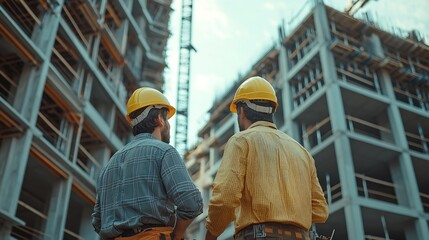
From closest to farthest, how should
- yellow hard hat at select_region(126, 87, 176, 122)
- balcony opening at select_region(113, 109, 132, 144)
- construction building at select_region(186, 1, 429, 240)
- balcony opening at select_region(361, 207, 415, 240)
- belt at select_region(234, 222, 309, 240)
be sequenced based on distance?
belt at select_region(234, 222, 309, 240)
yellow hard hat at select_region(126, 87, 176, 122)
balcony opening at select_region(361, 207, 415, 240)
construction building at select_region(186, 1, 429, 240)
balcony opening at select_region(113, 109, 132, 144)

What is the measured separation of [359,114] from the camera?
24953 millimetres

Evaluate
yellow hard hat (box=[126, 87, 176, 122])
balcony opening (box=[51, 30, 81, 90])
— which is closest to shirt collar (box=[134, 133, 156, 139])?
yellow hard hat (box=[126, 87, 176, 122])

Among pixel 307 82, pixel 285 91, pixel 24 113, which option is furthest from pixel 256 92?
pixel 285 91

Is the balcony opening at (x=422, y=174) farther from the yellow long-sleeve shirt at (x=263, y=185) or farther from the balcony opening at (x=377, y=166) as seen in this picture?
the yellow long-sleeve shirt at (x=263, y=185)

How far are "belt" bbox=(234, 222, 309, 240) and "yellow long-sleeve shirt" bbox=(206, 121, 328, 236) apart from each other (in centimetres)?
3

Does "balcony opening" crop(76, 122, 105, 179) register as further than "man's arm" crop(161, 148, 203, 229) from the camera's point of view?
Yes

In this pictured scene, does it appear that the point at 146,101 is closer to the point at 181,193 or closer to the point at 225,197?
the point at 181,193

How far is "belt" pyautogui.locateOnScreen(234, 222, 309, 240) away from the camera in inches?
132

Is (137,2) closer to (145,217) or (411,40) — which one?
(411,40)

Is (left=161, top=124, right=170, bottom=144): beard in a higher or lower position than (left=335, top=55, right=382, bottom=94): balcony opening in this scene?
lower

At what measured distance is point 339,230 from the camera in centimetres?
2259

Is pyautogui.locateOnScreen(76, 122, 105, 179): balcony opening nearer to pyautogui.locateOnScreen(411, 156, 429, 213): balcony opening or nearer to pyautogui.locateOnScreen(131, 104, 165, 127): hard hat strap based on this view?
pyautogui.locateOnScreen(411, 156, 429, 213): balcony opening

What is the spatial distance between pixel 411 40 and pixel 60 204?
21539 millimetres

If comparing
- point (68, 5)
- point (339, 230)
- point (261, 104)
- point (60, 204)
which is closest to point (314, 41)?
point (339, 230)
